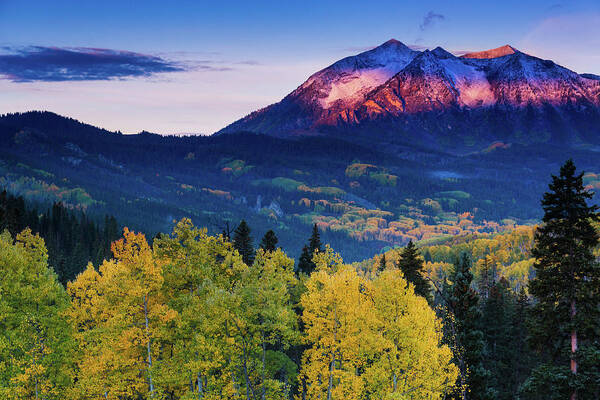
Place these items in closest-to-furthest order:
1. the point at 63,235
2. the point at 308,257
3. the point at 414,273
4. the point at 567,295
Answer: the point at 567,295
the point at 414,273
the point at 308,257
the point at 63,235

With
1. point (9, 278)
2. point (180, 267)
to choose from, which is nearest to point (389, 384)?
point (180, 267)

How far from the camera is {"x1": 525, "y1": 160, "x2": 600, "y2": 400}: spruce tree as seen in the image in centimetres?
3872

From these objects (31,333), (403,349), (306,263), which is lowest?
(306,263)

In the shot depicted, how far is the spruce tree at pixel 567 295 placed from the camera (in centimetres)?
3872

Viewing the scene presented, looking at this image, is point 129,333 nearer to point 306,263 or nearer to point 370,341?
point 370,341

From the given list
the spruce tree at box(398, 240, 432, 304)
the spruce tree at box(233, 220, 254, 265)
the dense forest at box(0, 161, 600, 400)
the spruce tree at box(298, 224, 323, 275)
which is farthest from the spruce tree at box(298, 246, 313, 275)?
the dense forest at box(0, 161, 600, 400)

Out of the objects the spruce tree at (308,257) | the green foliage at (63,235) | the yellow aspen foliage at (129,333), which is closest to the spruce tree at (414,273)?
the spruce tree at (308,257)

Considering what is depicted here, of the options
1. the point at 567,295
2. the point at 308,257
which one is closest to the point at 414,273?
the point at 308,257

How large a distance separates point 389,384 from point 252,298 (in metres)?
14.5

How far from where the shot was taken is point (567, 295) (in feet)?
130

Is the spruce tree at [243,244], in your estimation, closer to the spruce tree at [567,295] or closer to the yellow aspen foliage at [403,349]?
the yellow aspen foliage at [403,349]

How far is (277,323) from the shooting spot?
4197 cm

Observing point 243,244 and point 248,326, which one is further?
point 243,244

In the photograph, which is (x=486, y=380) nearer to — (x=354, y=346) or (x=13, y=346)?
(x=354, y=346)
